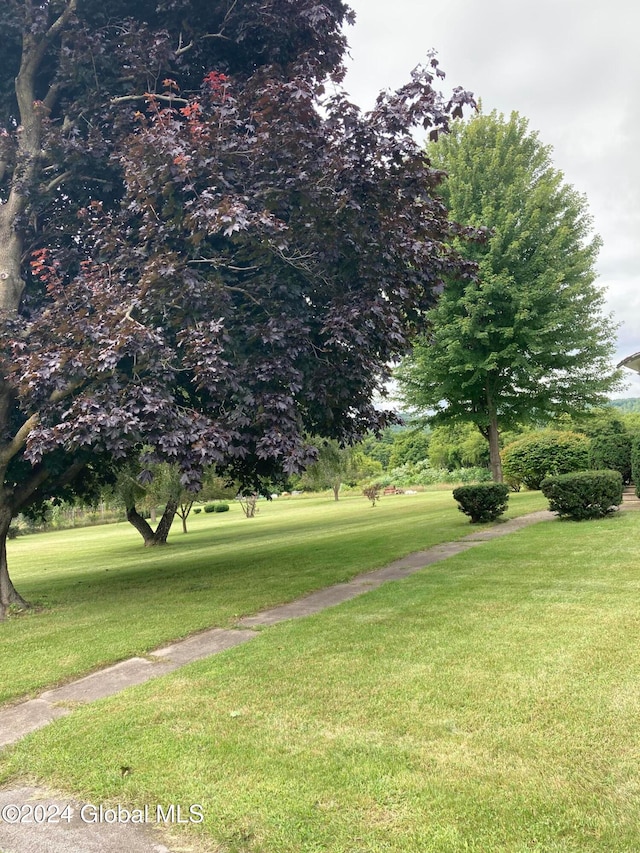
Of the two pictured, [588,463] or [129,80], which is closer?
[129,80]

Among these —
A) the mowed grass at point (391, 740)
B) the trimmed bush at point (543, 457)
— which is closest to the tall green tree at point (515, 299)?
the trimmed bush at point (543, 457)

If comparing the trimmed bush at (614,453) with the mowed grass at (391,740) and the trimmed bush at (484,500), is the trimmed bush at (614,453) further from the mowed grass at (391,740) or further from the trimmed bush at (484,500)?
the mowed grass at (391,740)

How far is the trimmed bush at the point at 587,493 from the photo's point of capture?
37.4ft

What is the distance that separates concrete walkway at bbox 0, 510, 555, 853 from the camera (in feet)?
7.98

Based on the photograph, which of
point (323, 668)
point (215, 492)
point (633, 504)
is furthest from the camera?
point (215, 492)

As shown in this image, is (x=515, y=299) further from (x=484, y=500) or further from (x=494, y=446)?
(x=484, y=500)

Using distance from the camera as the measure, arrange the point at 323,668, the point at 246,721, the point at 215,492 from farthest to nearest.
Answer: the point at 215,492 → the point at 323,668 → the point at 246,721

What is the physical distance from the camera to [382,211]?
657cm

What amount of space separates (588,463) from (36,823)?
20805 millimetres

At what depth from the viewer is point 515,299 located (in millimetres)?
16453

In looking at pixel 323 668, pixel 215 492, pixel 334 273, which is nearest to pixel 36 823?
pixel 323 668

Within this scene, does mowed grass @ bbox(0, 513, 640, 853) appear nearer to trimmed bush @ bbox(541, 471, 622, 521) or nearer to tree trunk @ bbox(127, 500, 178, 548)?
trimmed bush @ bbox(541, 471, 622, 521)

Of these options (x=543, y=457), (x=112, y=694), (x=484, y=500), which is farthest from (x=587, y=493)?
(x=543, y=457)

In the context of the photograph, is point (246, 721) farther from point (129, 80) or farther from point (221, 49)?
point (221, 49)
